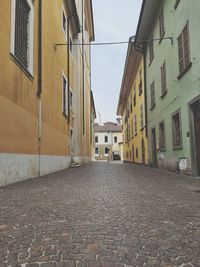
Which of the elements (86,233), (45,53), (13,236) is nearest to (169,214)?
(86,233)

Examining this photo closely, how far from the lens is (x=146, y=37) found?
696 inches

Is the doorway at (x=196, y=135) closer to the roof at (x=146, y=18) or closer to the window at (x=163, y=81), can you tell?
the window at (x=163, y=81)

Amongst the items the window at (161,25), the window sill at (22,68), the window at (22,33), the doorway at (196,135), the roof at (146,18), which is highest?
the roof at (146,18)

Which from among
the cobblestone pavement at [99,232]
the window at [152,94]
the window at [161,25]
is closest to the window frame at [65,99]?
the window at [152,94]

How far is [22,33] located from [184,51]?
228 inches

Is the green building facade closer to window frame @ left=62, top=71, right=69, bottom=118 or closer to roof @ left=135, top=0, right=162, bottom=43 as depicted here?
roof @ left=135, top=0, right=162, bottom=43

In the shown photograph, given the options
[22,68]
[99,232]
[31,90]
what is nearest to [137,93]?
[31,90]

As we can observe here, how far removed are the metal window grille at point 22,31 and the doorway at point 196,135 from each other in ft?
19.0

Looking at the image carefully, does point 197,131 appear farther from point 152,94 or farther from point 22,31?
point 152,94

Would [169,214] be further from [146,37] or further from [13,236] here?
→ [146,37]

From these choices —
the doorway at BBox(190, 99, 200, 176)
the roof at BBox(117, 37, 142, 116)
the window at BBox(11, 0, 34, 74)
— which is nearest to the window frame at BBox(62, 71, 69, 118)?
the roof at BBox(117, 37, 142, 116)

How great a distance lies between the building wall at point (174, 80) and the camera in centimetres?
911

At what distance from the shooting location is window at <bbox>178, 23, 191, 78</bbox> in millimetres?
9750

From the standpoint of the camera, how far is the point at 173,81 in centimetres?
1164
